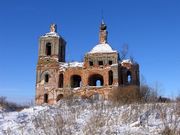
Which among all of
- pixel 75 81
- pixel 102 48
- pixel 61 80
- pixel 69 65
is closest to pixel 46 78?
pixel 61 80

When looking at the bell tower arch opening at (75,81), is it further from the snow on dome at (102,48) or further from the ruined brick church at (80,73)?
the snow on dome at (102,48)

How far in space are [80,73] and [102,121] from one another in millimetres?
26078

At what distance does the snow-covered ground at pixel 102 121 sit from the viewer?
31.9 ft

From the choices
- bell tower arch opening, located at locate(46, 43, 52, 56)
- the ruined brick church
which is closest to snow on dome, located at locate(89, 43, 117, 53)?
the ruined brick church

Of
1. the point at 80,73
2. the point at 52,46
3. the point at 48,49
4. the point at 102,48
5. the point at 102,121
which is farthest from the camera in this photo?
the point at 48,49

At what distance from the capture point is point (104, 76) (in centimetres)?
3488

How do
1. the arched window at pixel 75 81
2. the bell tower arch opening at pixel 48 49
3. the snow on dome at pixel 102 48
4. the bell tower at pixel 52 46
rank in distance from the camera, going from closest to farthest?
the snow on dome at pixel 102 48
the arched window at pixel 75 81
the bell tower at pixel 52 46
the bell tower arch opening at pixel 48 49

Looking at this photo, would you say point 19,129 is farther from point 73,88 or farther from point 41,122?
point 73,88

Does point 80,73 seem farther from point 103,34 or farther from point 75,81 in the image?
point 103,34

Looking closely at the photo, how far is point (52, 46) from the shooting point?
1511 inches

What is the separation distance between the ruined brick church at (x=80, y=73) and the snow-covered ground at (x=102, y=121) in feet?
69.7

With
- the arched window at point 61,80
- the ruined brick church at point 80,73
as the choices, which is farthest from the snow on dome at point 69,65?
the arched window at point 61,80

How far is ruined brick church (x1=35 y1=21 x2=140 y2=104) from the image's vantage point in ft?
114

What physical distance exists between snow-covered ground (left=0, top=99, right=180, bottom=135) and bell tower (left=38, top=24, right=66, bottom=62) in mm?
24670
